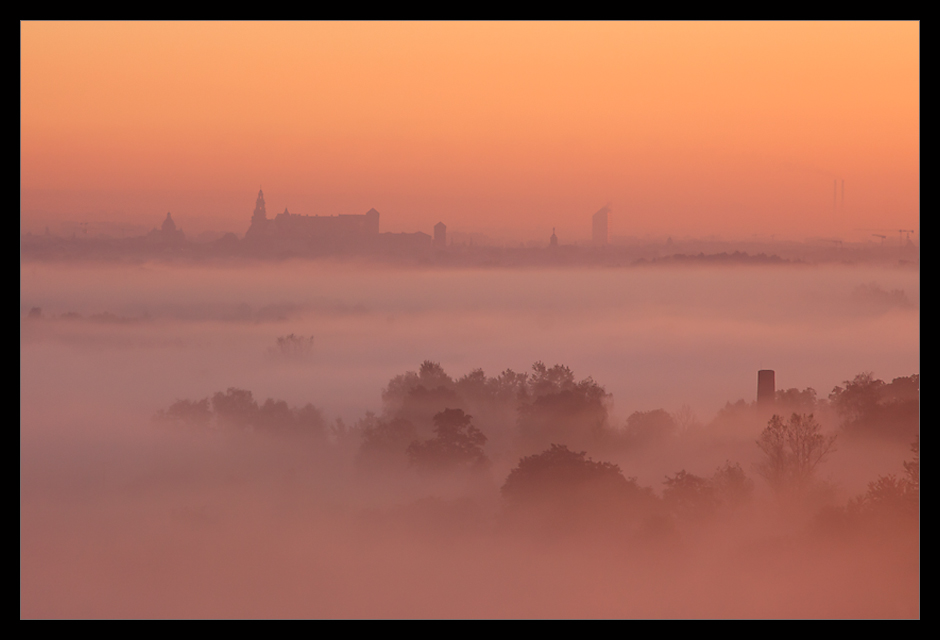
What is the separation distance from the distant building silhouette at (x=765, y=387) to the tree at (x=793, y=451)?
3.76 meters

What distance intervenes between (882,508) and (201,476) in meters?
25.9

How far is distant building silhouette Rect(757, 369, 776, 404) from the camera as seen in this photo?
31.7 meters

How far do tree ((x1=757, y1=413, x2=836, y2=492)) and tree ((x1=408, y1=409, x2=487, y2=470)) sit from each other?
10040 mm

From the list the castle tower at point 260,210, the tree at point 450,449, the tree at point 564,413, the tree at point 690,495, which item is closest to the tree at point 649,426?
the tree at point 564,413

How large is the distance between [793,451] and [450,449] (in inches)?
470

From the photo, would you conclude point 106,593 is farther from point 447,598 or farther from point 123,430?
point 123,430

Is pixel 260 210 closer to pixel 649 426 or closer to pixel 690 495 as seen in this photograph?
pixel 649 426

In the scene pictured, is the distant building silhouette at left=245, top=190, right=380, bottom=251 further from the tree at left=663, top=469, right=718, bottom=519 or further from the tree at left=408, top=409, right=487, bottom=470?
the tree at left=663, top=469, right=718, bottom=519

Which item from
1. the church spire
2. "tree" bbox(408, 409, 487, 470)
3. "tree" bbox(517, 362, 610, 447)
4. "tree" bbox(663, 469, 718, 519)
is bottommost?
"tree" bbox(663, 469, 718, 519)

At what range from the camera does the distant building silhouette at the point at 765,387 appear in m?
31.7

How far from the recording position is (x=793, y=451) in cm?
2717

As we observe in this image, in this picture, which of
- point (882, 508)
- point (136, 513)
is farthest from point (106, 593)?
point (882, 508)

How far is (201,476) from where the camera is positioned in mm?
36125

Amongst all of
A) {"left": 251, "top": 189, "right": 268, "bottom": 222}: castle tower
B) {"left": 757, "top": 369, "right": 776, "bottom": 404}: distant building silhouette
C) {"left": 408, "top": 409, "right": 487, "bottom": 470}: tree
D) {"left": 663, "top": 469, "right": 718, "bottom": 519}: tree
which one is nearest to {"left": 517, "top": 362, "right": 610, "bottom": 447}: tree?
{"left": 408, "top": 409, "right": 487, "bottom": 470}: tree
